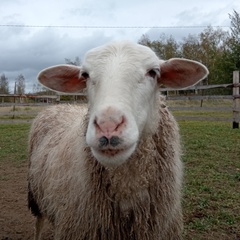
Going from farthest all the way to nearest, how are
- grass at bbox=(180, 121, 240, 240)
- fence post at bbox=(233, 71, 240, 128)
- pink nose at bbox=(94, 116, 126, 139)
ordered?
fence post at bbox=(233, 71, 240, 128) < grass at bbox=(180, 121, 240, 240) < pink nose at bbox=(94, 116, 126, 139)

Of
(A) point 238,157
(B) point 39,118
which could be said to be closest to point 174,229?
(B) point 39,118

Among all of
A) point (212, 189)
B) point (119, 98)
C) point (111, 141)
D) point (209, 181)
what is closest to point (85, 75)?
point (119, 98)

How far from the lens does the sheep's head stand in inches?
85.4

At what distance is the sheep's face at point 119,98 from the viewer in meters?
2.16

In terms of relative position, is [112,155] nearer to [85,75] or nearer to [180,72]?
[85,75]

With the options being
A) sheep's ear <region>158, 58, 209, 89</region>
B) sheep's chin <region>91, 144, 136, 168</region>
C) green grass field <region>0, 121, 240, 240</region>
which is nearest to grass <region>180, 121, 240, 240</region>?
green grass field <region>0, 121, 240, 240</region>

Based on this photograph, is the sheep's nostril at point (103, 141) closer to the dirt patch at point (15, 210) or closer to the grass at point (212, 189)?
the grass at point (212, 189)

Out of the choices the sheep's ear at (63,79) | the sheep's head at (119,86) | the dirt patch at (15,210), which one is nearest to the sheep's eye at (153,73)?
the sheep's head at (119,86)

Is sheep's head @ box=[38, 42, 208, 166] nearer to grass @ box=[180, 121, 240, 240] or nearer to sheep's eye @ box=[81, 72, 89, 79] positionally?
sheep's eye @ box=[81, 72, 89, 79]

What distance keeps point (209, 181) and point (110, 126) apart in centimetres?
452

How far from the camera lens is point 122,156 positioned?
2.25m

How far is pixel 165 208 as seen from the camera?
2965mm

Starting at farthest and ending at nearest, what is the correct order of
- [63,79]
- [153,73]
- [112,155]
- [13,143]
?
[13,143] → [63,79] → [153,73] → [112,155]

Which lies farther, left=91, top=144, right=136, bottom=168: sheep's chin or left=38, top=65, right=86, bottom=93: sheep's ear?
left=38, top=65, right=86, bottom=93: sheep's ear
